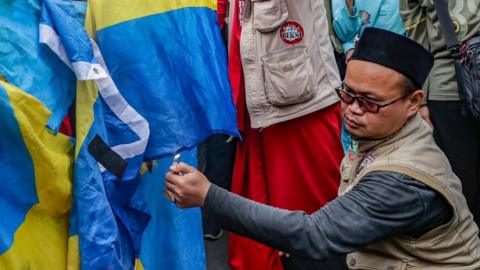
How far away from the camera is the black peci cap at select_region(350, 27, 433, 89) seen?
180 centimetres

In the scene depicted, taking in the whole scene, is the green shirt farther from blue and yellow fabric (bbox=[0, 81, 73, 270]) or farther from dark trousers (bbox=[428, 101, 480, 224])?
blue and yellow fabric (bbox=[0, 81, 73, 270])

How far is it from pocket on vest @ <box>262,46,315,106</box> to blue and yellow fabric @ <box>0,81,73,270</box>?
142cm

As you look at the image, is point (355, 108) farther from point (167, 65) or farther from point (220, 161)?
point (220, 161)

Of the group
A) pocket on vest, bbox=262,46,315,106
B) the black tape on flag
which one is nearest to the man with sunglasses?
the black tape on flag

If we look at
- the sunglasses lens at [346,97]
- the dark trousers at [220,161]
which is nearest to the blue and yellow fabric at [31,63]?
the sunglasses lens at [346,97]

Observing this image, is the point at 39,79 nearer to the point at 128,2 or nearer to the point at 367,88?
the point at 128,2

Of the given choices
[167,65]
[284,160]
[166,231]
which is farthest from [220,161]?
[167,65]

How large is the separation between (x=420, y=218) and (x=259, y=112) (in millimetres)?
1094

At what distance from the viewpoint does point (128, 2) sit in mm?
1436

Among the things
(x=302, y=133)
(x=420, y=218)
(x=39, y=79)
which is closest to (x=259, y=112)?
(x=302, y=133)

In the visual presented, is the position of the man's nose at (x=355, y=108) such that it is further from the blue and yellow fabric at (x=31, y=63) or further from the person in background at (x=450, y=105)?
the person in background at (x=450, y=105)

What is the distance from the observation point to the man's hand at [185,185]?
163 cm

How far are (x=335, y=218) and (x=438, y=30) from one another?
1495mm

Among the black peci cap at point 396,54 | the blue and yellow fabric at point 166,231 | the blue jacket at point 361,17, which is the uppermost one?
the black peci cap at point 396,54
